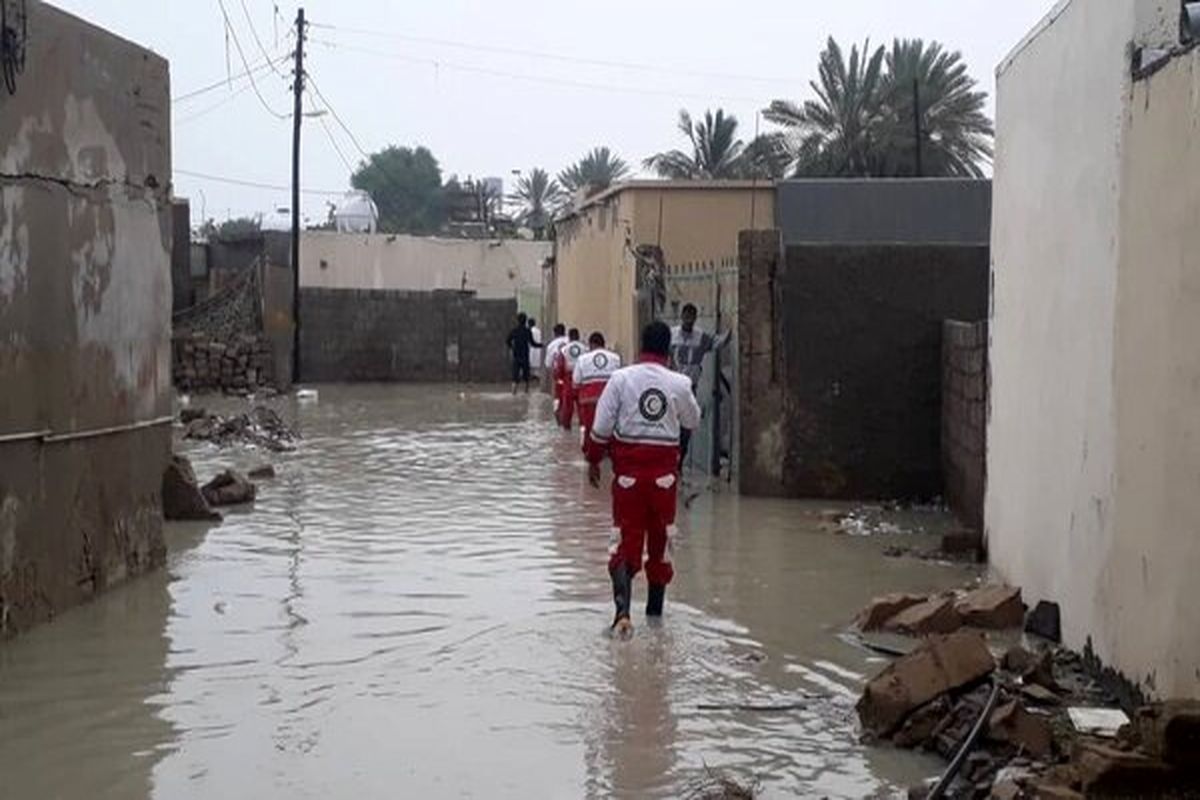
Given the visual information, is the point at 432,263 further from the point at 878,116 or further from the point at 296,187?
the point at 878,116

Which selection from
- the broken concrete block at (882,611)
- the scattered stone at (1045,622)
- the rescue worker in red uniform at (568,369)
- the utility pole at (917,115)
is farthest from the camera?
the utility pole at (917,115)

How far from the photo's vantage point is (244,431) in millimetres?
23078

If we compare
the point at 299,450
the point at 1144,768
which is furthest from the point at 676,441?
the point at 299,450

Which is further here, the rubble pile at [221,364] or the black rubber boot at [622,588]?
the rubble pile at [221,364]

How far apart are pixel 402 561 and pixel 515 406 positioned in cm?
2050

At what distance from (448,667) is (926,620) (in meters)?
2.78

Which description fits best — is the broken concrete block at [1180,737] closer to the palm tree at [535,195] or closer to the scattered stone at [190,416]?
the scattered stone at [190,416]

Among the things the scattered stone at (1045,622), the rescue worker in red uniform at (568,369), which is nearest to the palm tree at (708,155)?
the rescue worker in red uniform at (568,369)

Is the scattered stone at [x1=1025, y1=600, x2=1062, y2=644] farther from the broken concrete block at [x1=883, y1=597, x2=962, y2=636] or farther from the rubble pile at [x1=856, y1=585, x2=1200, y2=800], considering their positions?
the broken concrete block at [x1=883, y1=597, x2=962, y2=636]

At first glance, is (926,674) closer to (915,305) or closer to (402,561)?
(402,561)

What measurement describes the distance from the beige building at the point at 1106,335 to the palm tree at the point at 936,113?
29.2 meters

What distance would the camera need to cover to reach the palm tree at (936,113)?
40312mm

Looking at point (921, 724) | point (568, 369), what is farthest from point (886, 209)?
point (921, 724)

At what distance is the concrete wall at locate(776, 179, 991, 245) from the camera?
27719 mm
